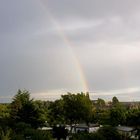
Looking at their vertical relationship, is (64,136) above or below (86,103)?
below

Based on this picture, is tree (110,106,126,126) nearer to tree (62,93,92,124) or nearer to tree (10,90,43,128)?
tree (62,93,92,124)

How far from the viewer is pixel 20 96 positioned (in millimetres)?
63000

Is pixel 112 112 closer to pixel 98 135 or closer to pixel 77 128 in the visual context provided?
pixel 77 128

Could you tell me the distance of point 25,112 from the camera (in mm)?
58938

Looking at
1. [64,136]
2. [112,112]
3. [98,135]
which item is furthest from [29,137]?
[112,112]

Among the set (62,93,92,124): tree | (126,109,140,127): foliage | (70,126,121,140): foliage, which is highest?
(62,93,92,124): tree

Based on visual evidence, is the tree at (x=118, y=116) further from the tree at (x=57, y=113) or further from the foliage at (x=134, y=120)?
the tree at (x=57, y=113)

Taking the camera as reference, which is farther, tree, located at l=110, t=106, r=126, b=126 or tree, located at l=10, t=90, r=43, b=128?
tree, located at l=110, t=106, r=126, b=126

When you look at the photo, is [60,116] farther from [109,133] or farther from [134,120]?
[109,133]

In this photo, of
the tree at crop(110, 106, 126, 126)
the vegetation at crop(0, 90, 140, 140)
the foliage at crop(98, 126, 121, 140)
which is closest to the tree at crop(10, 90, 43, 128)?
the vegetation at crop(0, 90, 140, 140)

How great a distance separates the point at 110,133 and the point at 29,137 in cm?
985

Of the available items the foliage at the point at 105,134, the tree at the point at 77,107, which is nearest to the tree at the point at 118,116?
the tree at the point at 77,107

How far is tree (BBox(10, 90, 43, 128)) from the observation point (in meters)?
58.1

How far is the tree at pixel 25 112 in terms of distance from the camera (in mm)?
58134
